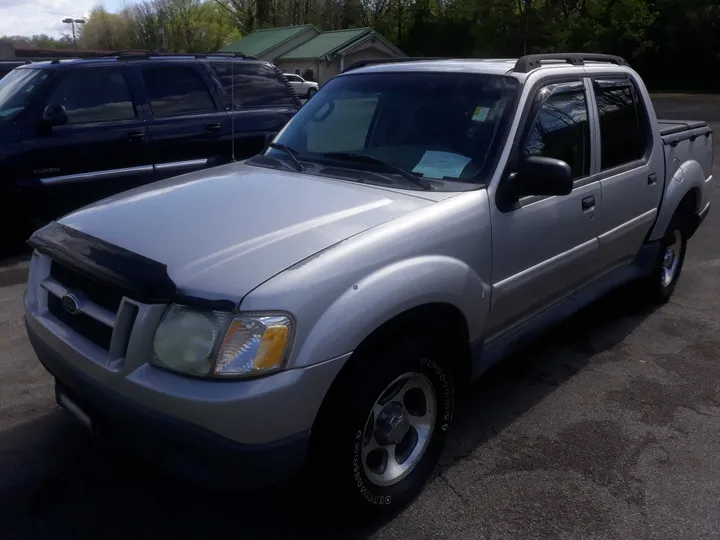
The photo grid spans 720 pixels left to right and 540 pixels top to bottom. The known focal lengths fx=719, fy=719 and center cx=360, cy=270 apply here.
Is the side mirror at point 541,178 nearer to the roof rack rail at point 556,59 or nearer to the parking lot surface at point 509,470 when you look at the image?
the roof rack rail at point 556,59

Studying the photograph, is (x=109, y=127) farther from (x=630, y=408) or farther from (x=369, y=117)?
(x=630, y=408)

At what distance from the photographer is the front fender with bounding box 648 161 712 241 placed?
17.0ft

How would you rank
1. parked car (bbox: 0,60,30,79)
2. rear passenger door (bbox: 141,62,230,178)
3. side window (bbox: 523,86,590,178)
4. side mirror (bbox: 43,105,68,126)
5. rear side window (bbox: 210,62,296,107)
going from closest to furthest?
side window (bbox: 523,86,590,178), side mirror (bbox: 43,105,68,126), rear passenger door (bbox: 141,62,230,178), rear side window (bbox: 210,62,296,107), parked car (bbox: 0,60,30,79)

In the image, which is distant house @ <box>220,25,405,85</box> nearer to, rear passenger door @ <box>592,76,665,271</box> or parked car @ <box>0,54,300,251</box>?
parked car @ <box>0,54,300,251</box>

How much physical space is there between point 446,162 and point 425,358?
108 cm

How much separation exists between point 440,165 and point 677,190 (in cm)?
258

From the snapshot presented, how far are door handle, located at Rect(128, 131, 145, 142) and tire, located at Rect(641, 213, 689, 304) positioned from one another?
5.16m

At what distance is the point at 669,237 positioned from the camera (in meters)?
5.48

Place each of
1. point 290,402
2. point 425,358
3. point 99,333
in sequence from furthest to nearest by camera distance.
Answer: point 425,358 < point 99,333 < point 290,402

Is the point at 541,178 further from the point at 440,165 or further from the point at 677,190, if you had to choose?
the point at 677,190

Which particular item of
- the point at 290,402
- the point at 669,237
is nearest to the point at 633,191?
the point at 669,237

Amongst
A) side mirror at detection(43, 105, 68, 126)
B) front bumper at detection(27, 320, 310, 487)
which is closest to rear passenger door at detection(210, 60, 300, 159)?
side mirror at detection(43, 105, 68, 126)

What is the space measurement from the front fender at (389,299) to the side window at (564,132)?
892 mm

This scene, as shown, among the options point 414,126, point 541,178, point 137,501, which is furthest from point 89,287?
point 541,178
